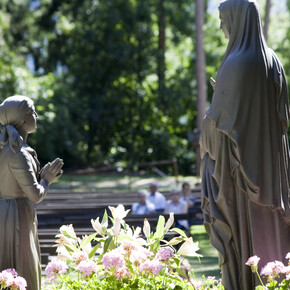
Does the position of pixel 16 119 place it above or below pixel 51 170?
above

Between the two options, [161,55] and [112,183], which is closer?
[112,183]

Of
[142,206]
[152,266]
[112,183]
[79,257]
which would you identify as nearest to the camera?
[152,266]

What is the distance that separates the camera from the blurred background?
3869 cm

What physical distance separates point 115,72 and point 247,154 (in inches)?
1380

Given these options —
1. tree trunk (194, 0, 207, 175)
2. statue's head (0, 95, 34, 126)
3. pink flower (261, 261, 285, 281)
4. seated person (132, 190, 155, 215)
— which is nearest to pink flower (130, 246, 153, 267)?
pink flower (261, 261, 285, 281)

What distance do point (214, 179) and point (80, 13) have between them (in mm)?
36094

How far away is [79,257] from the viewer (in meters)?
5.73

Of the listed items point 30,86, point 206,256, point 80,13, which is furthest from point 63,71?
point 206,256

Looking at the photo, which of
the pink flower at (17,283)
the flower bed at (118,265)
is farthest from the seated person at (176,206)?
the pink flower at (17,283)

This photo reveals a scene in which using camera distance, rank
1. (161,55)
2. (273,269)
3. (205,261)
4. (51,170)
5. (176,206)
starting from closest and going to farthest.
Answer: (273,269), (51,170), (205,261), (176,206), (161,55)

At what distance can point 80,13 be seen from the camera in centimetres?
4047

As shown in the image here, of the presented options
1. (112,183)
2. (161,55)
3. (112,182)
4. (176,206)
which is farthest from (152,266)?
(161,55)

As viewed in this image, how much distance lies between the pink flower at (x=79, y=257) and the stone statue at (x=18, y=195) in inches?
13.1

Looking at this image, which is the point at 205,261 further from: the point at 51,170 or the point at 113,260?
the point at 113,260
